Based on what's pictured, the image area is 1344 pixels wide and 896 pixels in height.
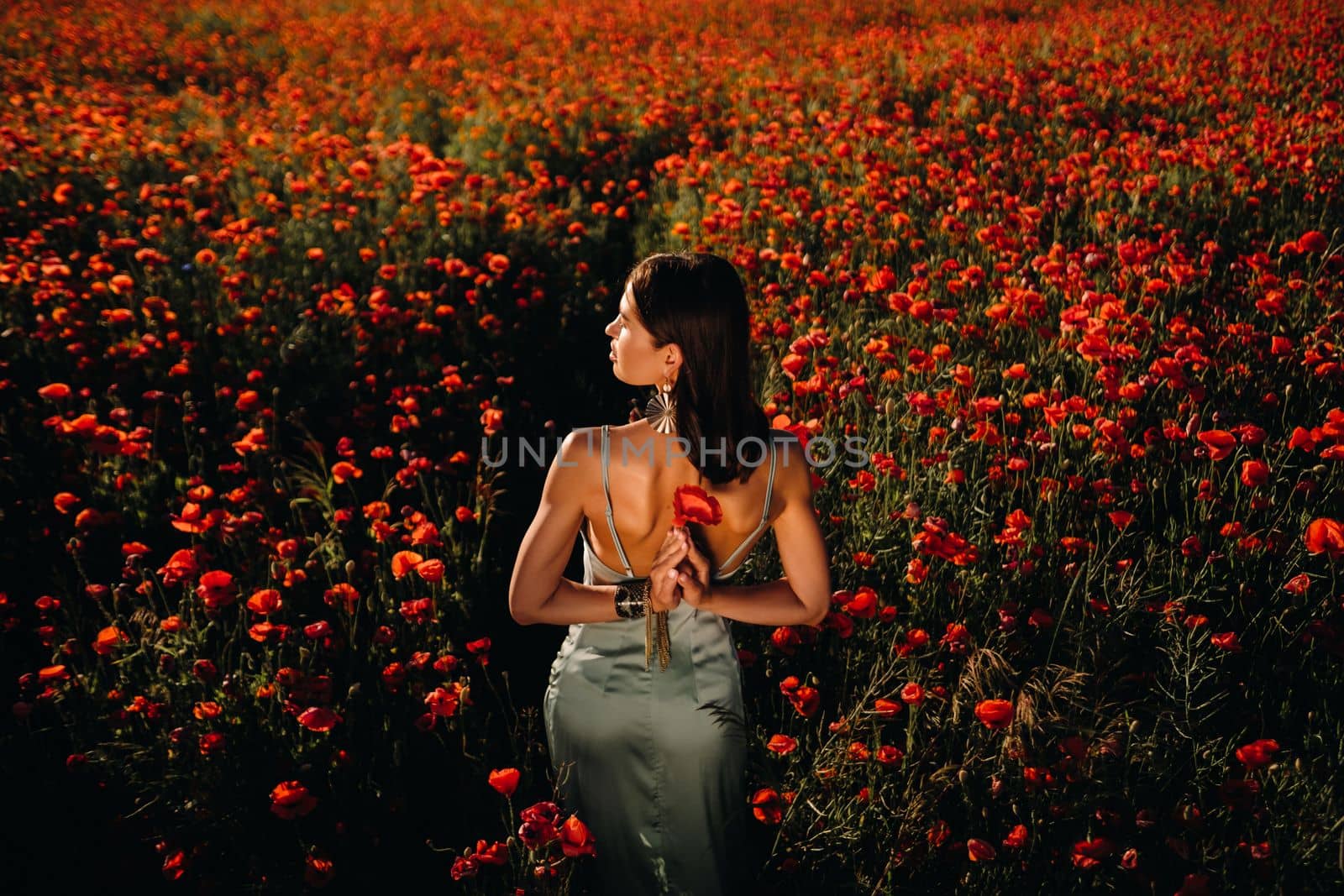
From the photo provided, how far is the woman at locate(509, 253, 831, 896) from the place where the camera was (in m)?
1.54

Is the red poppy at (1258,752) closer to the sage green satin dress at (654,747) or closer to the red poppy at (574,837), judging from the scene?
the sage green satin dress at (654,747)

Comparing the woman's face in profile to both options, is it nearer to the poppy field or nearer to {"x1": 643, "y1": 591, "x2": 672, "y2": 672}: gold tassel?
{"x1": 643, "y1": 591, "x2": 672, "y2": 672}: gold tassel

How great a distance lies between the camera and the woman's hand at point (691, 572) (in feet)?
4.80

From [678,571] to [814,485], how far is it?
1091mm

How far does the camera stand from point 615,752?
6.19 ft

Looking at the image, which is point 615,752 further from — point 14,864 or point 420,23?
point 420,23

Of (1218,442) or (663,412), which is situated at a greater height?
(663,412)

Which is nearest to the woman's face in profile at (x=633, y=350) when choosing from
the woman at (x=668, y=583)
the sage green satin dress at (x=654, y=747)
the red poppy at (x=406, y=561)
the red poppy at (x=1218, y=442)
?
the woman at (x=668, y=583)

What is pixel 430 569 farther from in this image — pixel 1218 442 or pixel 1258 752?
pixel 1218 442

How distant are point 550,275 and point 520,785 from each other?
3.36 m

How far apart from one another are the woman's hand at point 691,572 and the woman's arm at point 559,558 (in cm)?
26

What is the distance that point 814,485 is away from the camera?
249 centimetres

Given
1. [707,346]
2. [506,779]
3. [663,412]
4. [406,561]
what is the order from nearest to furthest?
[707,346] → [663,412] → [506,779] → [406,561]

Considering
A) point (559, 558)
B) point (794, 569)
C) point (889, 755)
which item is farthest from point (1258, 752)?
point (559, 558)
